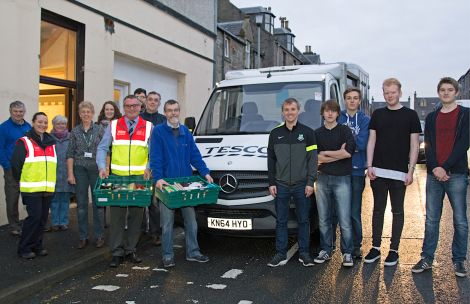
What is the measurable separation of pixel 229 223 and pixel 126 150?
1572 millimetres

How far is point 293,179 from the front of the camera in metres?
5.72

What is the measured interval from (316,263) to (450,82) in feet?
8.58

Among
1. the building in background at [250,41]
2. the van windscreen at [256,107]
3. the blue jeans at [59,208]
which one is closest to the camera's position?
the van windscreen at [256,107]

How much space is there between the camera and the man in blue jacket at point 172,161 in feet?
19.2

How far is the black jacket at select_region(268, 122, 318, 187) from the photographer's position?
5.73 metres

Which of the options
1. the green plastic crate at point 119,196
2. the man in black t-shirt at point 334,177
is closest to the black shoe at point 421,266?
the man in black t-shirt at point 334,177

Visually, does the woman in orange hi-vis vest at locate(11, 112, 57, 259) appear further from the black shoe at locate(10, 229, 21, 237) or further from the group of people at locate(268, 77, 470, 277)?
the group of people at locate(268, 77, 470, 277)

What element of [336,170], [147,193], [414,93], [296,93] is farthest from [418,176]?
[414,93]

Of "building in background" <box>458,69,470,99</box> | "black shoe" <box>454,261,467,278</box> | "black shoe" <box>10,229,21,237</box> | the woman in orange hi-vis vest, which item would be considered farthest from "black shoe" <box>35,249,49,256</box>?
"building in background" <box>458,69,470,99</box>

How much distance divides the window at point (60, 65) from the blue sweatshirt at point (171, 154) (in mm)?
4351

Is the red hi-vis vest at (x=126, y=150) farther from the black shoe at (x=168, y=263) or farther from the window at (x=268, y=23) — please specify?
the window at (x=268, y=23)

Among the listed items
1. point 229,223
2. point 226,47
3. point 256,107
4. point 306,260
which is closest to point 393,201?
point 306,260

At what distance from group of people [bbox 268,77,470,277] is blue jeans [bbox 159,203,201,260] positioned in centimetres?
104

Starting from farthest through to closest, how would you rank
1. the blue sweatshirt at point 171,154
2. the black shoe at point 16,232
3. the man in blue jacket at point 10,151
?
the man in blue jacket at point 10,151 → the black shoe at point 16,232 → the blue sweatshirt at point 171,154
